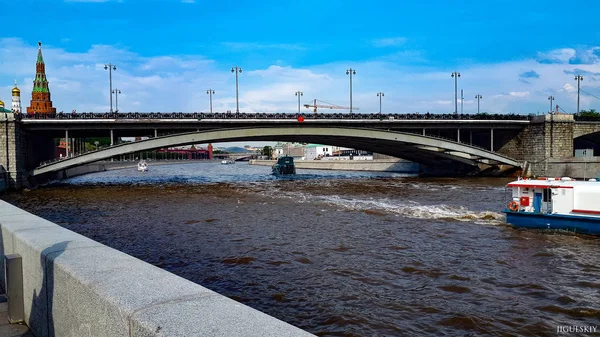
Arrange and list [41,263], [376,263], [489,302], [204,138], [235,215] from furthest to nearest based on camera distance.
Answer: [204,138] → [235,215] → [376,263] → [489,302] → [41,263]

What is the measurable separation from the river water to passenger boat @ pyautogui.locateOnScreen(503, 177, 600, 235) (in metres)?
0.79

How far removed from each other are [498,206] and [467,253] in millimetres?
14871

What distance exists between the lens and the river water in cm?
973

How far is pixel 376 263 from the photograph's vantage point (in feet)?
47.0

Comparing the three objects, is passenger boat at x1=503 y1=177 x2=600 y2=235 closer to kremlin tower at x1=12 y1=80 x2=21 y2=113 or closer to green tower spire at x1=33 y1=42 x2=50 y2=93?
kremlin tower at x1=12 y1=80 x2=21 y2=113

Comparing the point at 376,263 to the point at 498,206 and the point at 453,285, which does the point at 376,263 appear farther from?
the point at 498,206

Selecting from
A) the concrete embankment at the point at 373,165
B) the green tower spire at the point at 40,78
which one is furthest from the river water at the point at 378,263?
the green tower spire at the point at 40,78

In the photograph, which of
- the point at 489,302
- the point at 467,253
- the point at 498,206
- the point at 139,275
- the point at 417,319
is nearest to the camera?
the point at 139,275

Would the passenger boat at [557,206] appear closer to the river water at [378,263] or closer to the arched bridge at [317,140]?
the river water at [378,263]

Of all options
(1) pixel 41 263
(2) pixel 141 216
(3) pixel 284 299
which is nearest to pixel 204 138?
(2) pixel 141 216

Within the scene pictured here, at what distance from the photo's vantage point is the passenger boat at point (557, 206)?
19.5 m

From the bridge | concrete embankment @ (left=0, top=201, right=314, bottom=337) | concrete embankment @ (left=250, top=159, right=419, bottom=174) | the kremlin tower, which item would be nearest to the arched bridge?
the bridge

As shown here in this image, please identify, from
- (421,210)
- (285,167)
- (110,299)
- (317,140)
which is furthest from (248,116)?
(110,299)

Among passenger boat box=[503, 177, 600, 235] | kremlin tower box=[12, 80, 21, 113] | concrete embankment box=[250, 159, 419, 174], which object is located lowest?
concrete embankment box=[250, 159, 419, 174]
